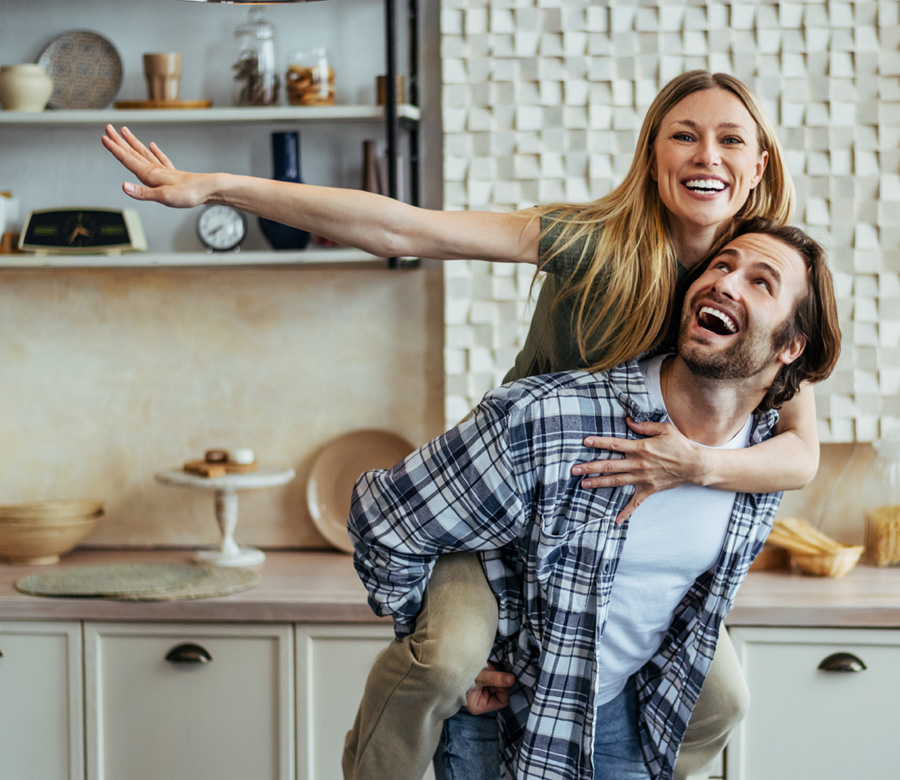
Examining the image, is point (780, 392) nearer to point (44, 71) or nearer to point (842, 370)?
point (842, 370)

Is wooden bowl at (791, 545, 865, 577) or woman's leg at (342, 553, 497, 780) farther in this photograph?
wooden bowl at (791, 545, 865, 577)

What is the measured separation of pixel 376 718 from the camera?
1.50 meters

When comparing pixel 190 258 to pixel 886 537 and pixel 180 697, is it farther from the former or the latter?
pixel 886 537

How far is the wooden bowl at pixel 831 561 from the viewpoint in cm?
252

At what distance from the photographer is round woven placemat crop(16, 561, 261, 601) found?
2316 millimetres

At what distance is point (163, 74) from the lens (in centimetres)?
265

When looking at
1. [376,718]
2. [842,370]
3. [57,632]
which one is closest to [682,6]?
[842,370]

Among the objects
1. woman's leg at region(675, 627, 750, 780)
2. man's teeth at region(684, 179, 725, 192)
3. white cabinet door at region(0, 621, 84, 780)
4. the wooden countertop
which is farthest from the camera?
white cabinet door at region(0, 621, 84, 780)

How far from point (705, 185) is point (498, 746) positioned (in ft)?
Answer: 3.40

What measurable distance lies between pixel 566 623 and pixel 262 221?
164cm

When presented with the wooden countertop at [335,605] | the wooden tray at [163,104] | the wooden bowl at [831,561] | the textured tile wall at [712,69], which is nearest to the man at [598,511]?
the wooden countertop at [335,605]

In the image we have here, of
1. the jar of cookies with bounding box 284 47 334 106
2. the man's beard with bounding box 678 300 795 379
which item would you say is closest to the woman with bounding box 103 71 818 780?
the man's beard with bounding box 678 300 795 379

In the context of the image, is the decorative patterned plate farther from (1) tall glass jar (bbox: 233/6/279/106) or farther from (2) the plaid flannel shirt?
(2) the plaid flannel shirt

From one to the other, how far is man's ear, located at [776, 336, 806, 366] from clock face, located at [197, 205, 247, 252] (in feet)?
5.52
